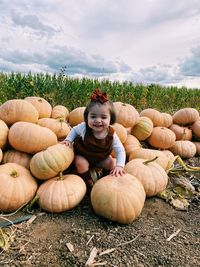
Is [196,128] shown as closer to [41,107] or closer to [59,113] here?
[59,113]

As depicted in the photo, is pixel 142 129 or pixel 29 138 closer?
pixel 29 138

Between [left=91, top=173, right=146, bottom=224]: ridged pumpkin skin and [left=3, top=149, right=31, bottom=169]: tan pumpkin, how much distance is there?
3.28 ft

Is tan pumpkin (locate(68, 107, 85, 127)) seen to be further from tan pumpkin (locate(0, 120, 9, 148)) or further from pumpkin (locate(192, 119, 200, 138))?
pumpkin (locate(192, 119, 200, 138))

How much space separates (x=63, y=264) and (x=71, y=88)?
876cm

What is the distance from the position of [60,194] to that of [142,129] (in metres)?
2.32

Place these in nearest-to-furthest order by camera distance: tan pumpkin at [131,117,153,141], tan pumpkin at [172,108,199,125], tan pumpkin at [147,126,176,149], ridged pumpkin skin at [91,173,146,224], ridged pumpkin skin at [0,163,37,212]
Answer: ridged pumpkin skin at [91,173,146,224] < ridged pumpkin skin at [0,163,37,212] < tan pumpkin at [131,117,153,141] < tan pumpkin at [147,126,176,149] < tan pumpkin at [172,108,199,125]

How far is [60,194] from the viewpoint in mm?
3262

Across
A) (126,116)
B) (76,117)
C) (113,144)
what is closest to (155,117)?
(126,116)

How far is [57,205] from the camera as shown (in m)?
3.23

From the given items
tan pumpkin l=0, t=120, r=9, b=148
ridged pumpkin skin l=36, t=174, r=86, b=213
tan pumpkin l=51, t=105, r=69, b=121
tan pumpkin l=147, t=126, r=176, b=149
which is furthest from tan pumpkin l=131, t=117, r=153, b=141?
tan pumpkin l=0, t=120, r=9, b=148

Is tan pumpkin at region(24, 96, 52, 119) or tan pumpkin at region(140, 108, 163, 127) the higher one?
tan pumpkin at region(24, 96, 52, 119)

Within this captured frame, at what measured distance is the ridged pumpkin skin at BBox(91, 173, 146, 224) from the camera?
10.00ft

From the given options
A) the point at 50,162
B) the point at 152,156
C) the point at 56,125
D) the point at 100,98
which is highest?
the point at 100,98

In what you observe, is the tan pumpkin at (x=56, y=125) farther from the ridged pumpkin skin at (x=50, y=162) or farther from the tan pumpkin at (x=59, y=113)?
the ridged pumpkin skin at (x=50, y=162)
